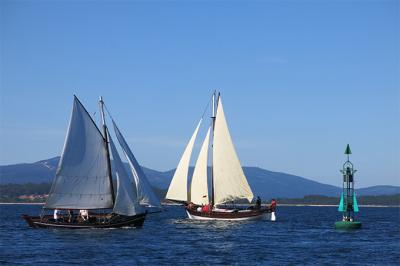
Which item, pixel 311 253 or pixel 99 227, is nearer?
Answer: pixel 311 253

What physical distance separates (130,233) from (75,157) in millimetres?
9959

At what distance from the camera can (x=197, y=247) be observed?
233ft

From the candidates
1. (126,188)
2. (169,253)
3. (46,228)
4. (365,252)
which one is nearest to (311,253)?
(365,252)

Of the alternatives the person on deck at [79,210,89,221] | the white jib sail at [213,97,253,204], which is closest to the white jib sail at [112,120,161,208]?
the person on deck at [79,210,89,221]

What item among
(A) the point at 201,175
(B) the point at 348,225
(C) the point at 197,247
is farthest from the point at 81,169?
(B) the point at 348,225

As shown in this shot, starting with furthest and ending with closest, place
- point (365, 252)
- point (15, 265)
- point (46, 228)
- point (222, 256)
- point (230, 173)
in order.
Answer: point (230, 173)
point (46, 228)
point (365, 252)
point (222, 256)
point (15, 265)

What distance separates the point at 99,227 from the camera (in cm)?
8544

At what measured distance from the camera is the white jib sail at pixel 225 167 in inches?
4235

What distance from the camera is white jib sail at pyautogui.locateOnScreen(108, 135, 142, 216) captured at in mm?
84312

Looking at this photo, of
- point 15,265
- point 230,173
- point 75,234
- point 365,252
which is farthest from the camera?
point 230,173

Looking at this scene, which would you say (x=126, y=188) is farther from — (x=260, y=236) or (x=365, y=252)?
(x=365, y=252)

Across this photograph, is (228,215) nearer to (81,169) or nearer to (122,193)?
(122,193)

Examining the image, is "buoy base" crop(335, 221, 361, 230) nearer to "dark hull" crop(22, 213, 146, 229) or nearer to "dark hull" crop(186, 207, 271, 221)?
"dark hull" crop(186, 207, 271, 221)

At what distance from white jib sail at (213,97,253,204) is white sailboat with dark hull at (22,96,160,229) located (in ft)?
75.3
